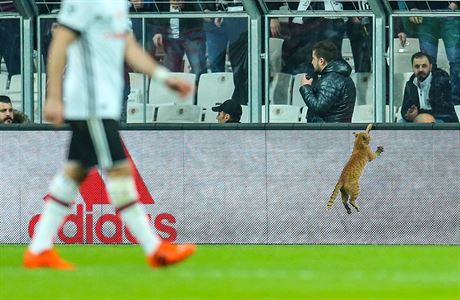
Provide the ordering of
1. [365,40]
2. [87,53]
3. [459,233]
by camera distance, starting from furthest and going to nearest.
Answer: [365,40], [459,233], [87,53]

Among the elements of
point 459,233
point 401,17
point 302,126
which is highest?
point 401,17

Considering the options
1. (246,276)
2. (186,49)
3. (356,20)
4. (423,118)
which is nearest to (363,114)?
(423,118)

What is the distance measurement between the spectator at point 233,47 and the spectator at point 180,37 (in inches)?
5.3

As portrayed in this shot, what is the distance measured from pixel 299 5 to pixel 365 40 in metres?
0.80

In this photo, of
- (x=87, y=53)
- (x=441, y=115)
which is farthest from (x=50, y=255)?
(x=441, y=115)

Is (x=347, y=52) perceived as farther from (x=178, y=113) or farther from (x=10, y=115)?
(x=10, y=115)

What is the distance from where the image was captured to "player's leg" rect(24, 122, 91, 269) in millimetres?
10164

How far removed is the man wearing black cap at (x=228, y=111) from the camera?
16359mm

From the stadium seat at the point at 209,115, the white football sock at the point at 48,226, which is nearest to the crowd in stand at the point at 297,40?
the stadium seat at the point at 209,115

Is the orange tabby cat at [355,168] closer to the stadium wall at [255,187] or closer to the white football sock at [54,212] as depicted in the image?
the stadium wall at [255,187]

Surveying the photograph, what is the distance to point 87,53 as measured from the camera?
1000cm

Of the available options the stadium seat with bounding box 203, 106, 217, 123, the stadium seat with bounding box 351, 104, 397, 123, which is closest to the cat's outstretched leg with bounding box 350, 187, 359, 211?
the stadium seat with bounding box 351, 104, 397, 123

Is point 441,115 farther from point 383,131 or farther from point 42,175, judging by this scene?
point 42,175

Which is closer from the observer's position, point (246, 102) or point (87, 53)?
point (87, 53)
